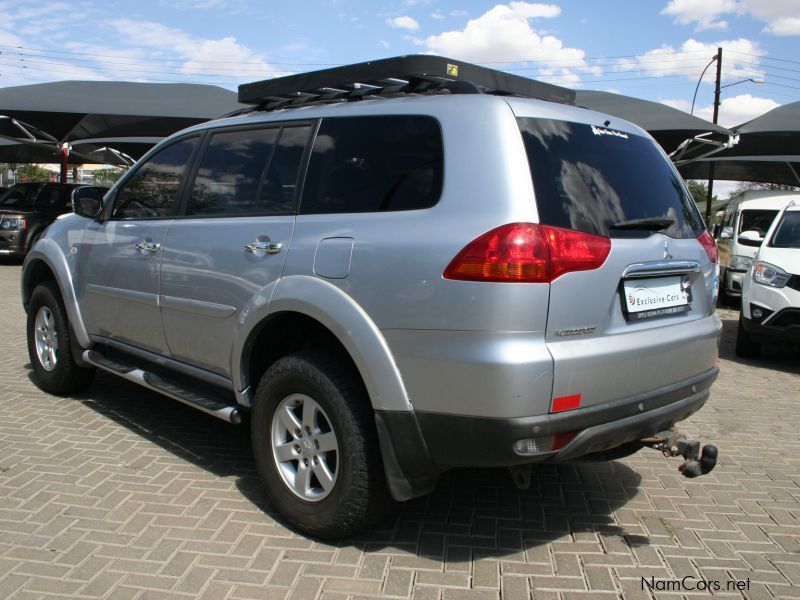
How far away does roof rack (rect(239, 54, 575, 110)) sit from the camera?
3.20m

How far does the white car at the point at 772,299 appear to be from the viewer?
6828mm

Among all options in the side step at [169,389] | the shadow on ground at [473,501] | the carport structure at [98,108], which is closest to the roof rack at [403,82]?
the side step at [169,389]

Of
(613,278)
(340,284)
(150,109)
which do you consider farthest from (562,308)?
(150,109)

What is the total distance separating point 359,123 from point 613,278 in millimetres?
1309

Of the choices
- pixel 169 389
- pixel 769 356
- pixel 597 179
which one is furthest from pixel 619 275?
pixel 769 356

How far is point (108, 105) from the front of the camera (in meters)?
18.2

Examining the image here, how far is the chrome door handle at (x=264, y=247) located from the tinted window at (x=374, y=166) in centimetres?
20

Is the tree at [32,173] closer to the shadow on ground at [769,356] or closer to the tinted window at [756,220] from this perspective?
the tinted window at [756,220]

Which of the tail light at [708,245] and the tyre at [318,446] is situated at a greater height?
the tail light at [708,245]

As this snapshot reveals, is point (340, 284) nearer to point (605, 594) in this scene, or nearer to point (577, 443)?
point (577, 443)

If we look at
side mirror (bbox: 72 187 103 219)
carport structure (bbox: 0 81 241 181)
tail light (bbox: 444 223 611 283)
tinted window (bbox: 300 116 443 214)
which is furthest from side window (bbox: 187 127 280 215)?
carport structure (bbox: 0 81 241 181)

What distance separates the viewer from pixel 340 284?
289 cm

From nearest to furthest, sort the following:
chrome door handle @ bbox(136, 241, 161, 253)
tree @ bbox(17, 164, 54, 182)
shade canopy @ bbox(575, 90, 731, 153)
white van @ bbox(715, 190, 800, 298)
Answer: chrome door handle @ bbox(136, 241, 161, 253), white van @ bbox(715, 190, 800, 298), shade canopy @ bbox(575, 90, 731, 153), tree @ bbox(17, 164, 54, 182)

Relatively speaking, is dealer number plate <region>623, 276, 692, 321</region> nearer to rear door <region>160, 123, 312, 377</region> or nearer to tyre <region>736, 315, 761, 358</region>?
rear door <region>160, 123, 312, 377</region>
